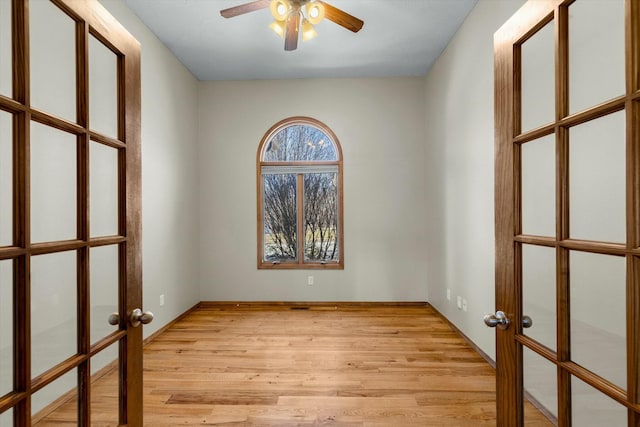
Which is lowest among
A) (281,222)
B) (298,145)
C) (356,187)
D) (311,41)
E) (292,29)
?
(281,222)

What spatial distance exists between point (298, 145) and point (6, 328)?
4.14 meters

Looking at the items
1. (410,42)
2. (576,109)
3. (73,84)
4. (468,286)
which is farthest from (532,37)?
(410,42)

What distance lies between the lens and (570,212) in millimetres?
942

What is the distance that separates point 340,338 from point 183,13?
3.25m

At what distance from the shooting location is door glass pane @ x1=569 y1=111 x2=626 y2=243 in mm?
801

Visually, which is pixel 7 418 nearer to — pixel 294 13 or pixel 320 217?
pixel 294 13

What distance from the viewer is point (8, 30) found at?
2.59ft

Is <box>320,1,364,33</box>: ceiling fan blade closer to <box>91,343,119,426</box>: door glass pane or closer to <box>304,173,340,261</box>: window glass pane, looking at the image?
<box>304,173,340,261</box>: window glass pane

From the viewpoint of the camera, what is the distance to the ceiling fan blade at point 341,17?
2585mm

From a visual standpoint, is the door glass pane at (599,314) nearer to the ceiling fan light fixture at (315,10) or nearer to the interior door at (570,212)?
the interior door at (570,212)

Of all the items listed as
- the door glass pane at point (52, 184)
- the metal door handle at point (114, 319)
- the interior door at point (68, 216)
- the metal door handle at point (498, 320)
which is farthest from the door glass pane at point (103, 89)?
the metal door handle at point (498, 320)

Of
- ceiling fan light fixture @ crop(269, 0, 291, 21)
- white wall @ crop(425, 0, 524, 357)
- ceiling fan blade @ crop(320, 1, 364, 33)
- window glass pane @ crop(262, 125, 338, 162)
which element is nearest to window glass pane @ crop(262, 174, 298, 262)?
window glass pane @ crop(262, 125, 338, 162)

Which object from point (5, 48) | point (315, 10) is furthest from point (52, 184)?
point (315, 10)

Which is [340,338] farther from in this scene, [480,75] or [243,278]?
[480,75]
